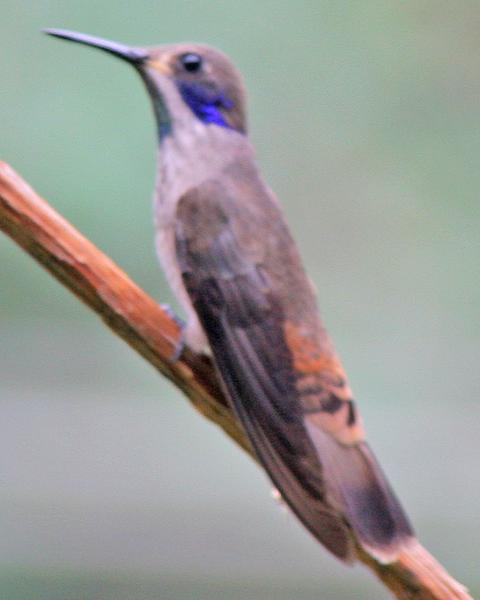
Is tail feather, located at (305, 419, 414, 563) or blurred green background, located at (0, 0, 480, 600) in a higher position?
blurred green background, located at (0, 0, 480, 600)

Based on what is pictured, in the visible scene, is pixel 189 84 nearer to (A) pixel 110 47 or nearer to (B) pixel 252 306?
(A) pixel 110 47

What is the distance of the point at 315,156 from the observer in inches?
199

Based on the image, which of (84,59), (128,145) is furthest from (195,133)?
(84,59)

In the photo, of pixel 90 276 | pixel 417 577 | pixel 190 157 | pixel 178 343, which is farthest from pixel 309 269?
pixel 417 577

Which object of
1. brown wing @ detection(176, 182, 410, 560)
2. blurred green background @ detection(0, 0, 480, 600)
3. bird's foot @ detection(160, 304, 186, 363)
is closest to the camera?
brown wing @ detection(176, 182, 410, 560)

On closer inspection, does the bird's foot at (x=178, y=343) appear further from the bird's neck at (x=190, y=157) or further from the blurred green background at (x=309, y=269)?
the blurred green background at (x=309, y=269)

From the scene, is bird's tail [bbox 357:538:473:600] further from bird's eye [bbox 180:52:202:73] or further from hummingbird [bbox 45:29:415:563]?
bird's eye [bbox 180:52:202:73]

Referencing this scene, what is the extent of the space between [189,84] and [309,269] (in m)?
2.31

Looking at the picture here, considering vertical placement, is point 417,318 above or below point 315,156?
below

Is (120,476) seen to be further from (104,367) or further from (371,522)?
(371,522)

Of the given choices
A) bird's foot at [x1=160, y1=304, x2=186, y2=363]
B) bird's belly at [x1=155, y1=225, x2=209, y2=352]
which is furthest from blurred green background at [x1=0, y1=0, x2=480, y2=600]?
bird's foot at [x1=160, y1=304, x2=186, y2=363]

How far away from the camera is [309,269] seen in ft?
16.0

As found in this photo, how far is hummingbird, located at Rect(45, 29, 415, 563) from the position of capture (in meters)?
2.24

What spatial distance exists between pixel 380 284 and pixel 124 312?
9.60 feet
